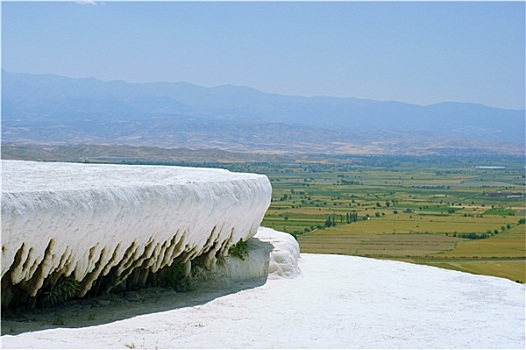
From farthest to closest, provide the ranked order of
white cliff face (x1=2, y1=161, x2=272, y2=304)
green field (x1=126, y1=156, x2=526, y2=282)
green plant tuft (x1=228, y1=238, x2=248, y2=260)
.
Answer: green field (x1=126, y1=156, x2=526, y2=282), green plant tuft (x1=228, y1=238, x2=248, y2=260), white cliff face (x1=2, y1=161, x2=272, y2=304)

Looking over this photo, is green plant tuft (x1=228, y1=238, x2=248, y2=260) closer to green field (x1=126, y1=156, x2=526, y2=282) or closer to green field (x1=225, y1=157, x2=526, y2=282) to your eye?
green field (x1=126, y1=156, x2=526, y2=282)

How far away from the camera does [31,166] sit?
71.1 feet

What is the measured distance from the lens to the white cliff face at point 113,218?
1557cm

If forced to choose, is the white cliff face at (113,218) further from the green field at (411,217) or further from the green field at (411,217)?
the green field at (411,217)

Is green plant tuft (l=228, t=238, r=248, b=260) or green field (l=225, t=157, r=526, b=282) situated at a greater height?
green plant tuft (l=228, t=238, r=248, b=260)

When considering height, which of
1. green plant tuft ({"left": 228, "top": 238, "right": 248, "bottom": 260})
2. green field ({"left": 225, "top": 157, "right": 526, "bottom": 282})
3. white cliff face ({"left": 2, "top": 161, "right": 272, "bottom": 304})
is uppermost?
white cliff face ({"left": 2, "top": 161, "right": 272, "bottom": 304})

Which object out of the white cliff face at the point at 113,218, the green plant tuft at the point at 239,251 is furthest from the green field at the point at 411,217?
the white cliff face at the point at 113,218

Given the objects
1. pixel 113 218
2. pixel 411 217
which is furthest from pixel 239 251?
pixel 411 217

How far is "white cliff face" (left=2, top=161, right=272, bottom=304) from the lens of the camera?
15.6m

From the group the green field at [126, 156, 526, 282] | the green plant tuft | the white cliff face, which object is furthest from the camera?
the green field at [126, 156, 526, 282]

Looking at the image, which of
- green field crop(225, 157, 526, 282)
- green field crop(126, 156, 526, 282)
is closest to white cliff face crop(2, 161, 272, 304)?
green field crop(126, 156, 526, 282)

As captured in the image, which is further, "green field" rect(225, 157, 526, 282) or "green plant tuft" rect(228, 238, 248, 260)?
"green field" rect(225, 157, 526, 282)

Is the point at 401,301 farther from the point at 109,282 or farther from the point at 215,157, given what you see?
the point at 215,157

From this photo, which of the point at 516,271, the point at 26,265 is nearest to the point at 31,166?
the point at 26,265
